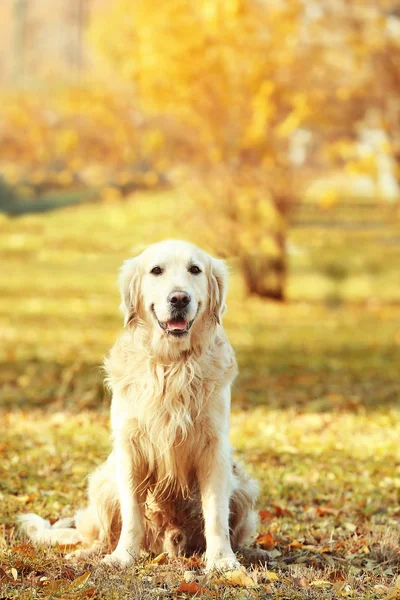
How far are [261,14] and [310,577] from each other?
9.81m

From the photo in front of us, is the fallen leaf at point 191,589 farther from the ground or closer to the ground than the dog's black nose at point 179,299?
closer to the ground

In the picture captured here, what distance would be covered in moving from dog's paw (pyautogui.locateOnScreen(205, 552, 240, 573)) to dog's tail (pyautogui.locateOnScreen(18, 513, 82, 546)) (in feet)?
2.52

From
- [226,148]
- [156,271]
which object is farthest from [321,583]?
[226,148]

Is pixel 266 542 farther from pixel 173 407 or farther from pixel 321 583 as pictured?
pixel 173 407

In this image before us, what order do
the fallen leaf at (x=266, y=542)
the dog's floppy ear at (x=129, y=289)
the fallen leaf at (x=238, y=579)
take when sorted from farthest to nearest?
the fallen leaf at (x=266, y=542) → the dog's floppy ear at (x=129, y=289) → the fallen leaf at (x=238, y=579)

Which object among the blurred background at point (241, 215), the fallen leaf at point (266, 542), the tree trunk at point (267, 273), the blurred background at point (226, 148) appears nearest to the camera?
the fallen leaf at point (266, 542)

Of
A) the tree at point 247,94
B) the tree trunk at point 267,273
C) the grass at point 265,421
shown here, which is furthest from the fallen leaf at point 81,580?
the tree trunk at point 267,273

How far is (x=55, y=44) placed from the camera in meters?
24.5

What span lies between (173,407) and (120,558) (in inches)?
27.1

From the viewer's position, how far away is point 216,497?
3635 mm

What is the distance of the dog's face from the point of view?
11.6 feet

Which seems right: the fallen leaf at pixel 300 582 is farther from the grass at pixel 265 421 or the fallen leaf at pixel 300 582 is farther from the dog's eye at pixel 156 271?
the dog's eye at pixel 156 271

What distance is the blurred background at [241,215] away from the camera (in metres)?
6.17

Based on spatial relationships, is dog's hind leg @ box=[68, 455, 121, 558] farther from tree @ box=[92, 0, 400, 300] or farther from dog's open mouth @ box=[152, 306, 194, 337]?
tree @ box=[92, 0, 400, 300]
